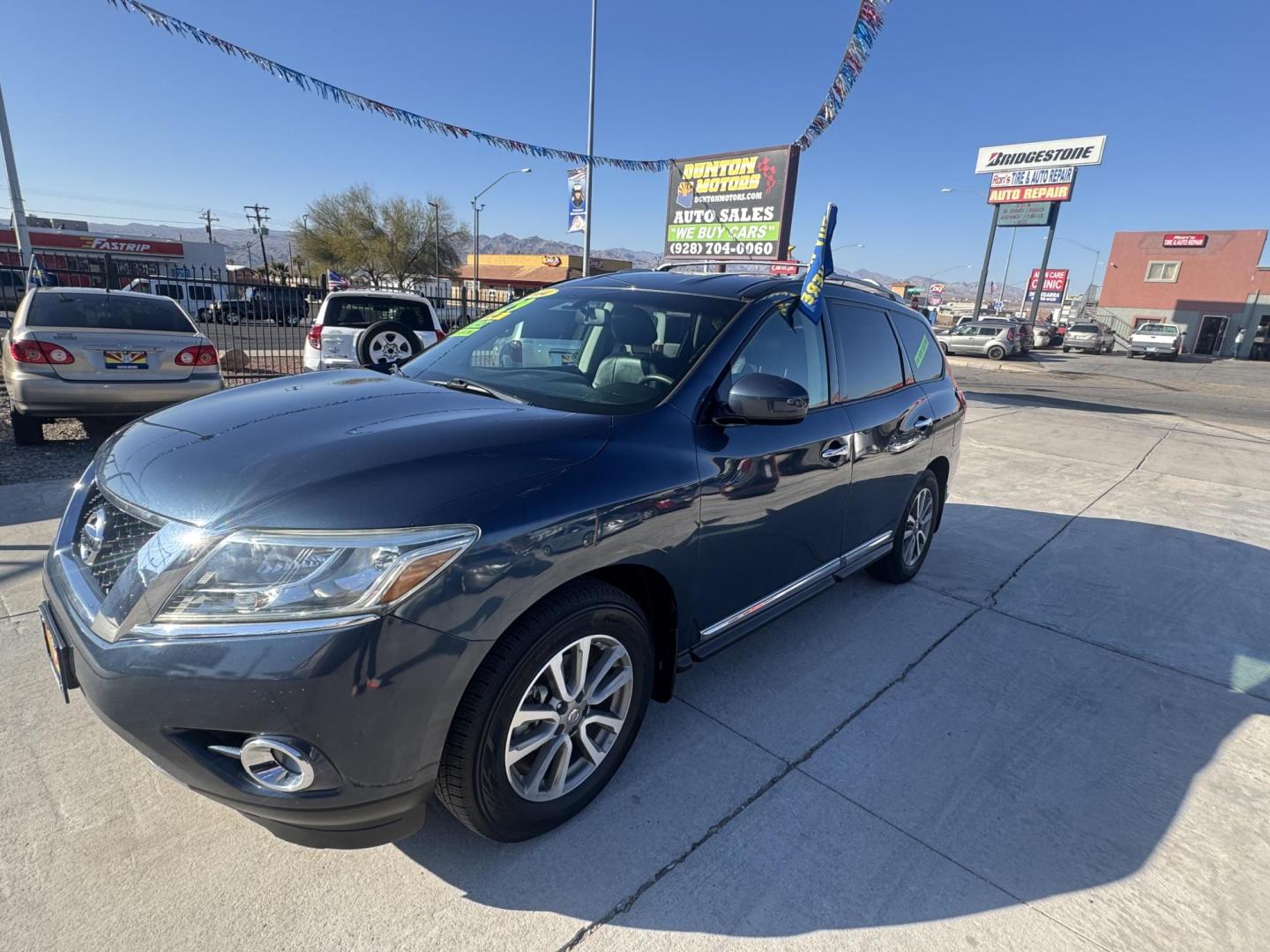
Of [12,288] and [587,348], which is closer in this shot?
[587,348]

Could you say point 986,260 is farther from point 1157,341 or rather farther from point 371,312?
point 371,312

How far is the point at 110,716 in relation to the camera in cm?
168

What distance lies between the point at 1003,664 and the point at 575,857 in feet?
8.16

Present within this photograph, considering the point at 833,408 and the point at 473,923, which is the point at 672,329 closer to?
the point at 833,408

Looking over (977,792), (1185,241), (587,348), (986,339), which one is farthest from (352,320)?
(1185,241)

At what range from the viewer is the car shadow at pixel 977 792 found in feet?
6.63

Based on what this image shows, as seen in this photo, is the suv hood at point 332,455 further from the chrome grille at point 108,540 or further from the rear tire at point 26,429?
the rear tire at point 26,429

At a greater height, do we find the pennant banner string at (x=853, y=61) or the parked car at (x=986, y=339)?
the pennant banner string at (x=853, y=61)

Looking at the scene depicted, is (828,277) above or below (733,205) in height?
below

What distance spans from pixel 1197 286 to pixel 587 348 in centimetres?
6209

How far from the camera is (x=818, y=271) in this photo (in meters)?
3.09

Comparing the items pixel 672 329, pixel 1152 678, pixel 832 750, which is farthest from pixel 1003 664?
pixel 672 329

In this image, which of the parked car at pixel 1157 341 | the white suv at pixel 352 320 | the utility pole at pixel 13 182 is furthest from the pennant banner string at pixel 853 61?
the parked car at pixel 1157 341

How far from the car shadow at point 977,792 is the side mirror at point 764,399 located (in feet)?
4.39
